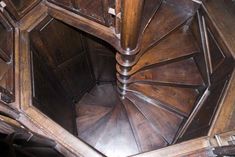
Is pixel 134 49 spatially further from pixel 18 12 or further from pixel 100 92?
pixel 100 92

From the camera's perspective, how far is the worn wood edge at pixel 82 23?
2.26 m

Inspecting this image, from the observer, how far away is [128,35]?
1.92 metres

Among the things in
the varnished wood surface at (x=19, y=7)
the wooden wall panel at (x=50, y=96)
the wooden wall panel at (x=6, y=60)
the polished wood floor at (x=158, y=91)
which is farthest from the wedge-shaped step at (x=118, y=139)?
the varnished wood surface at (x=19, y=7)

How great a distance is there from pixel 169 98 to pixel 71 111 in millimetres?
1251

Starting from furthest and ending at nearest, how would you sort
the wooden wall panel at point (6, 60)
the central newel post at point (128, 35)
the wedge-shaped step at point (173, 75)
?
the wedge-shaped step at point (173, 75)
the wooden wall panel at point (6, 60)
the central newel post at point (128, 35)

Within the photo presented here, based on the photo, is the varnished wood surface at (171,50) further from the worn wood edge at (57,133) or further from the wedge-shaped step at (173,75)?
the worn wood edge at (57,133)

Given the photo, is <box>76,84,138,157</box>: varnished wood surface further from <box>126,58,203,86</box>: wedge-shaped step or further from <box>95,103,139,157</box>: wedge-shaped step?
<box>126,58,203,86</box>: wedge-shaped step

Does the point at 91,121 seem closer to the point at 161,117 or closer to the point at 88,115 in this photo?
the point at 88,115

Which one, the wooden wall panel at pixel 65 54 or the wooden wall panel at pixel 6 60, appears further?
the wooden wall panel at pixel 65 54

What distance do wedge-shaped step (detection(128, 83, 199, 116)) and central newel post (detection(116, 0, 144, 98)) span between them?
8.2 inches

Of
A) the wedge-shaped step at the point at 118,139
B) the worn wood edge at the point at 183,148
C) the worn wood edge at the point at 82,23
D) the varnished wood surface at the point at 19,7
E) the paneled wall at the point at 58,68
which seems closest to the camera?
the worn wood edge at the point at 183,148

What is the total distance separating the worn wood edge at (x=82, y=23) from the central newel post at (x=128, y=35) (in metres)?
0.19

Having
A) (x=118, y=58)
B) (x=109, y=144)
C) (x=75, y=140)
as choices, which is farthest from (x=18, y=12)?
(x=109, y=144)

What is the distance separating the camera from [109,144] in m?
2.96
